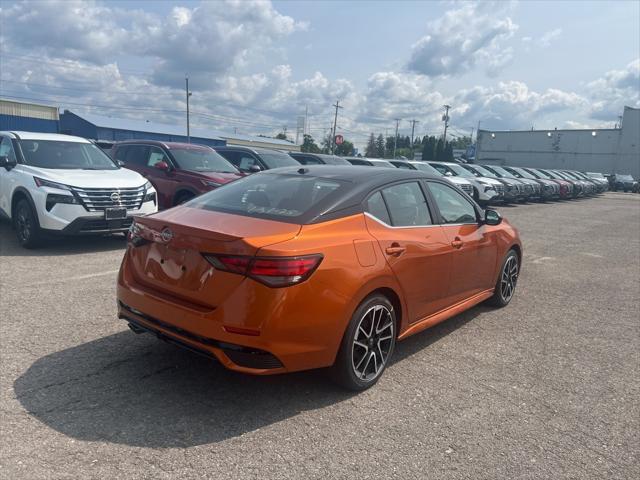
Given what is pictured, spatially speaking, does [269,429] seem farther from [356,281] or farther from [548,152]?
[548,152]

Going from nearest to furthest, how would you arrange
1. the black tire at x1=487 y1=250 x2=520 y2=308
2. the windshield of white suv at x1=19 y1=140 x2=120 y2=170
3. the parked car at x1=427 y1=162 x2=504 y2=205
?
the black tire at x1=487 y1=250 x2=520 y2=308 < the windshield of white suv at x1=19 y1=140 x2=120 y2=170 < the parked car at x1=427 y1=162 x2=504 y2=205

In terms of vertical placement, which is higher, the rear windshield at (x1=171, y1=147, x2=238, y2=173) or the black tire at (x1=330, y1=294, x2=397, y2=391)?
the rear windshield at (x1=171, y1=147, x2=238, y2=173)

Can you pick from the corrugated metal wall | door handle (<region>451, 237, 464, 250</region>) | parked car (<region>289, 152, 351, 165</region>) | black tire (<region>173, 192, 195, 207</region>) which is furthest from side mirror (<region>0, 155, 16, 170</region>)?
the corrugated metal wall

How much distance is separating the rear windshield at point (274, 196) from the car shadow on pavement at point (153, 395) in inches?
47.0

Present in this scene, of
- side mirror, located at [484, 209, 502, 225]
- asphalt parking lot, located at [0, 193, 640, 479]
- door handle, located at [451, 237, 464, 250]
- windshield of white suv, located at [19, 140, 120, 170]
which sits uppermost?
windshield of white suv, located at [19, 140, 120, 170]

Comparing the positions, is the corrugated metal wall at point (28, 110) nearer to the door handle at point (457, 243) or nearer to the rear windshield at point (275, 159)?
the rear windshield at point (275, 159)

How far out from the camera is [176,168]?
10164 mm

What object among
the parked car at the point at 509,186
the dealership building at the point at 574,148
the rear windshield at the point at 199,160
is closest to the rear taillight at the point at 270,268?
the rear windshield at the point at 199,160

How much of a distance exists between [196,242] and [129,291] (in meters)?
0.78

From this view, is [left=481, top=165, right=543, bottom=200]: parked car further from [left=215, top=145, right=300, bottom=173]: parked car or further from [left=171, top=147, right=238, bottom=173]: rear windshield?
[left=171, top=147, right=238, bottom=173]: rear windshield

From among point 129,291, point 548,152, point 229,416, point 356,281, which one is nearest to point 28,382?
point 129,291

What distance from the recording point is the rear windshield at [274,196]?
3586 mm

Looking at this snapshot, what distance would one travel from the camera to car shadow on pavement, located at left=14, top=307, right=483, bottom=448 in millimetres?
2969

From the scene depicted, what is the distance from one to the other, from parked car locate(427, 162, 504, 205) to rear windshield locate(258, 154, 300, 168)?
307 inches
